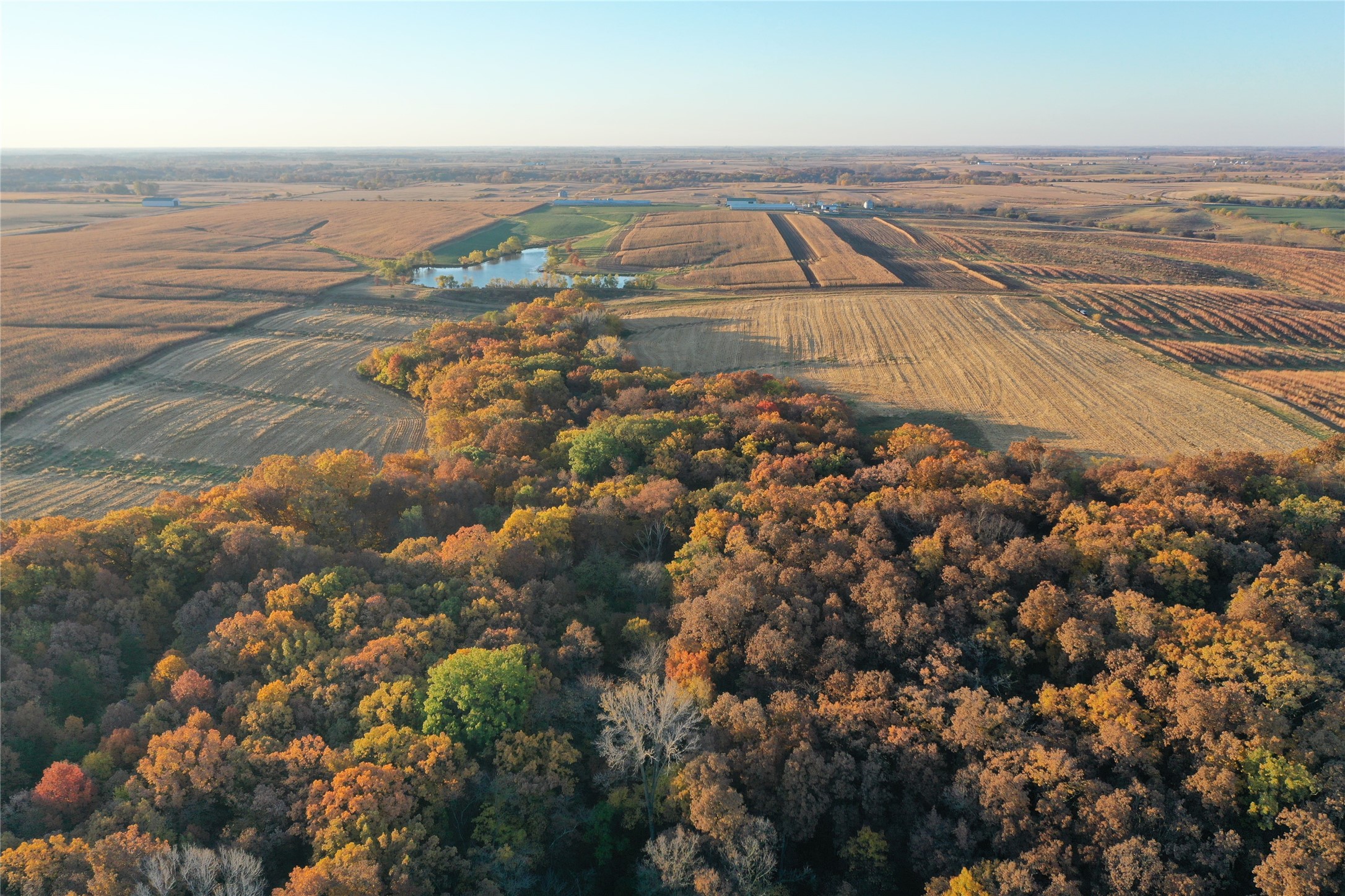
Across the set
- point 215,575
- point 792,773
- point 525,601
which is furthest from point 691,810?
point 215,575

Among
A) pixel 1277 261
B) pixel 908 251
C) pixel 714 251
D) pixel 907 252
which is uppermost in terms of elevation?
pixel 714 251

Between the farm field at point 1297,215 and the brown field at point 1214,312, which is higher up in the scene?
the farm field at point 1297,215

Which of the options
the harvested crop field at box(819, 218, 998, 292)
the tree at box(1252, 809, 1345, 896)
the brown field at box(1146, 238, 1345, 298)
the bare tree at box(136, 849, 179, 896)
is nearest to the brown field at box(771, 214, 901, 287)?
the harvested crop field at box(819, 218, 998, 292)

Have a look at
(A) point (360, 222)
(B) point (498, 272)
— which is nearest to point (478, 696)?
(B) point (498, 272)

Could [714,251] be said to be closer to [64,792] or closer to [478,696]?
[478,696]

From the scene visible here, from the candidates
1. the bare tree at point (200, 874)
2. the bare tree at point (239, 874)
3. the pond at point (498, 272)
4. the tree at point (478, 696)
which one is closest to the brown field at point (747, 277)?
the pond at point (498, 272)

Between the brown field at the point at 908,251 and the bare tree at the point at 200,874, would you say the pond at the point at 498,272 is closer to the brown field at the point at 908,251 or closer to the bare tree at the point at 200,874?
the brown field at the point at 908,251

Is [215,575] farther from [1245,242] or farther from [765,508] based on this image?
[1245,242]
